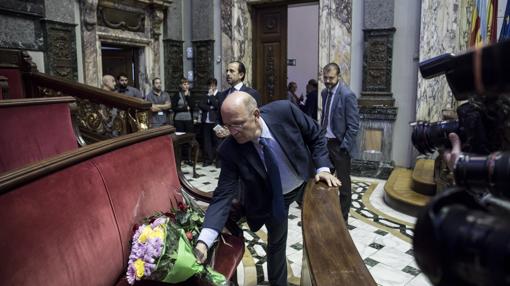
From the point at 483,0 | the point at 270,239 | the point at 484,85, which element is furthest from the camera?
the point at 483,0

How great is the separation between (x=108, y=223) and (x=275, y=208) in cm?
94

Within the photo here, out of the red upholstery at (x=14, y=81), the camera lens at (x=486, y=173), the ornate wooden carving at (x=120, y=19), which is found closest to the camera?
the camera lens at (x=486, y=173)

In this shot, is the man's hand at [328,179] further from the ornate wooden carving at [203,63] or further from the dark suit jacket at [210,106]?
the ornate wooden carving at [203,63]

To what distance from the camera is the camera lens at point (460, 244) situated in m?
0.51

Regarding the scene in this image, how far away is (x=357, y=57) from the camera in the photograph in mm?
6848

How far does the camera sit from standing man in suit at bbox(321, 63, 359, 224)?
4191mm

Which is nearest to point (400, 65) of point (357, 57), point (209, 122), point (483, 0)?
point (357, 57)

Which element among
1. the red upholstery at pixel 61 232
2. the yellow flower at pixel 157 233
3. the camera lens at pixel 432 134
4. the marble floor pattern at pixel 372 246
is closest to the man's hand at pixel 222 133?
the marble floor pattern at pixel 372 246

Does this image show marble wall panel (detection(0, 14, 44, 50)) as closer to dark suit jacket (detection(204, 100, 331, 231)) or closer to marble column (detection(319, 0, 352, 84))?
marble column (detection(319, 0, 352, 84))

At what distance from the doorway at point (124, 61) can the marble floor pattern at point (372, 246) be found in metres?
4.96

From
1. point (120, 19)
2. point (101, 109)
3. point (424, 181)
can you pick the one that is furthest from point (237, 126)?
point (120, 19)

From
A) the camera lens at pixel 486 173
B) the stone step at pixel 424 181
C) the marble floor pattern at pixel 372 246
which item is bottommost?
the marble floor pattern at pixel 372 246

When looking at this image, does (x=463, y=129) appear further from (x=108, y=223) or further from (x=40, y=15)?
(x=40, y=15)

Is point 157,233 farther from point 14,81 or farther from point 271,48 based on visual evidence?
point 271,48
